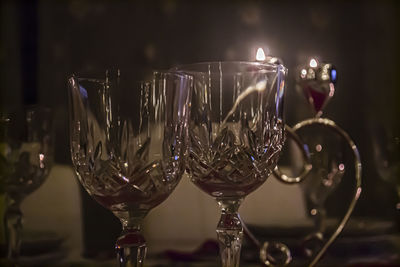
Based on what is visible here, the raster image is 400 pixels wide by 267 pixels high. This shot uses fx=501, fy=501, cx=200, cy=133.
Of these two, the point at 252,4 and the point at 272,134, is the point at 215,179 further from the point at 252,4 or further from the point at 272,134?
the point at 252,4

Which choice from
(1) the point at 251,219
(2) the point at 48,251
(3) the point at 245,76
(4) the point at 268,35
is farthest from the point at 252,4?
(3) the point at 245,76

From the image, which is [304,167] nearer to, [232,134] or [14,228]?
[232,134]

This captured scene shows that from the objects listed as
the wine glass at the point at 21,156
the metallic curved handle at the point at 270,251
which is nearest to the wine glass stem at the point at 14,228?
the wine glass at the point at 21,156

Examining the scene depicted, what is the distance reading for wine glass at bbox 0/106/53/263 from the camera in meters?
0.62

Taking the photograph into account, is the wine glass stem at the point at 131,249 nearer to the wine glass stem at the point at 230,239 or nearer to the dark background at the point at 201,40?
the wine glass stem at the point at 230,239

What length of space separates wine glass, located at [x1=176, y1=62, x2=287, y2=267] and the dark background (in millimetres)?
1571

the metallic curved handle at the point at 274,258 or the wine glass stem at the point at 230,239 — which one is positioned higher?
the wine glass stem at the point at 230,239

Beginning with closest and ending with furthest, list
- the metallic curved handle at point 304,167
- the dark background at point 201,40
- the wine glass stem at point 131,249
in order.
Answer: the wine glass stem at point 131,249 < the metallic curved handle at point 304,167 < the dark background at point 201,40

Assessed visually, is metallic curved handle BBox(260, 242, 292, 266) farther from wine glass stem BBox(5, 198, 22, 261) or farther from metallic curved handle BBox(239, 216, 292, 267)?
wine glass stem BBox(5, 198, 22, 261)

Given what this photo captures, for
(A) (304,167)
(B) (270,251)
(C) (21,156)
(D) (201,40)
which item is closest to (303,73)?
(A) (304,167)

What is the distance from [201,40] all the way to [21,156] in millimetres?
1552

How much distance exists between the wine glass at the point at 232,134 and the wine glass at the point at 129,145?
3cm

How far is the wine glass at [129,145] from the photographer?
381mm

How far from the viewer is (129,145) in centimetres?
38
